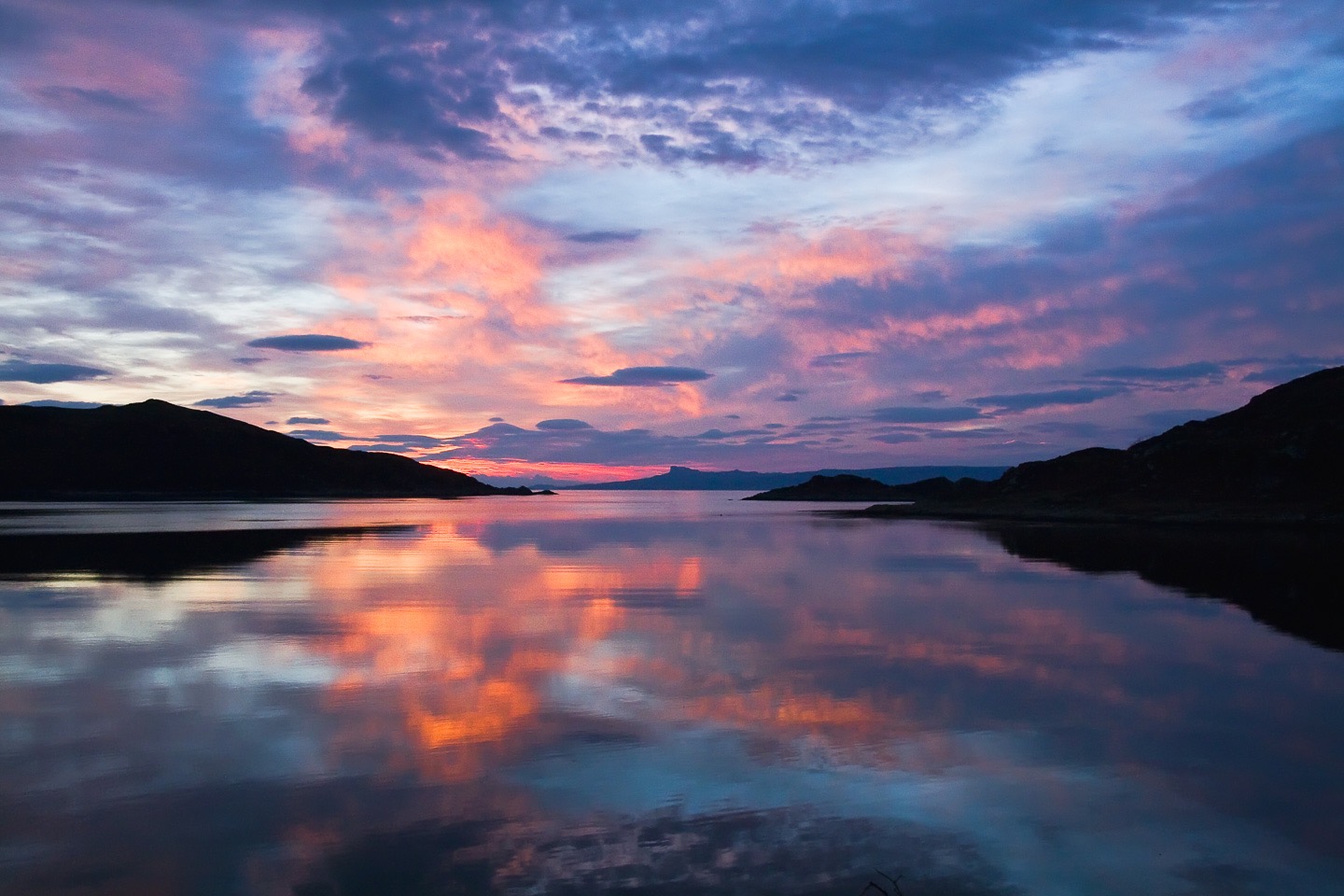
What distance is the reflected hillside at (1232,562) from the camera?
75.1 ft

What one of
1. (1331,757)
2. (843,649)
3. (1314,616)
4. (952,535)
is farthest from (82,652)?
(952,535)

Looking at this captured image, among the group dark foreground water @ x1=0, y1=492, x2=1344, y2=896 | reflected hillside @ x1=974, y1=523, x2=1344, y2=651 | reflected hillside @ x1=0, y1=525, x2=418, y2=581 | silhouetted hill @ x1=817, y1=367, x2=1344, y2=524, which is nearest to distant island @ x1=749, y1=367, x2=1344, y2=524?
silhouetted hill @ x1=817, y1=367, x2=1344, y2=524

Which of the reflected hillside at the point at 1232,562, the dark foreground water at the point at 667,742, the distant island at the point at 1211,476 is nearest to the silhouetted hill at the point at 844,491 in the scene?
the distant island at the point at 1211,476

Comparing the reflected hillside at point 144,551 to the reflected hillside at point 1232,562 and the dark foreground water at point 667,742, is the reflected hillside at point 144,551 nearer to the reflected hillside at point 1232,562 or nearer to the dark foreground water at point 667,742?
the dark foreground water at point 667,742

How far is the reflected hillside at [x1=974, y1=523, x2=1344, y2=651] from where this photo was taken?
22.9 metres

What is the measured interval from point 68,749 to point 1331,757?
1555 centimetres

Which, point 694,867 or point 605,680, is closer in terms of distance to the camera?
point 694,867

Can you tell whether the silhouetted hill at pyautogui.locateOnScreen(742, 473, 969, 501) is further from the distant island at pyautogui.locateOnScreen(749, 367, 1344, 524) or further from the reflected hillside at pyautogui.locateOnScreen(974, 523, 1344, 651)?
the reflected hillside at pyautogui.locateOnScreen(974, 523, 1344, 651)

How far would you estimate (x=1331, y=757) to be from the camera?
11117mm

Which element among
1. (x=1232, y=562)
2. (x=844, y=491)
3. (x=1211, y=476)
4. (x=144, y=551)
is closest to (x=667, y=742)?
(x=1232, y=562)

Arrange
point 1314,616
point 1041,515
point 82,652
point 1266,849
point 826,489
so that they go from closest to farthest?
point 1266,849 → point 82,652 → point 1314,616 → point 1041,515 → point 826,489

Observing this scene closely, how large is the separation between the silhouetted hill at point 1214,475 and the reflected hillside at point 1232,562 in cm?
907

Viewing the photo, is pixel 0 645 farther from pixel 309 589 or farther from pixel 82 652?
pixel 309 589

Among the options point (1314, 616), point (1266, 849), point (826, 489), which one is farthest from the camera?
point (826, 489)
